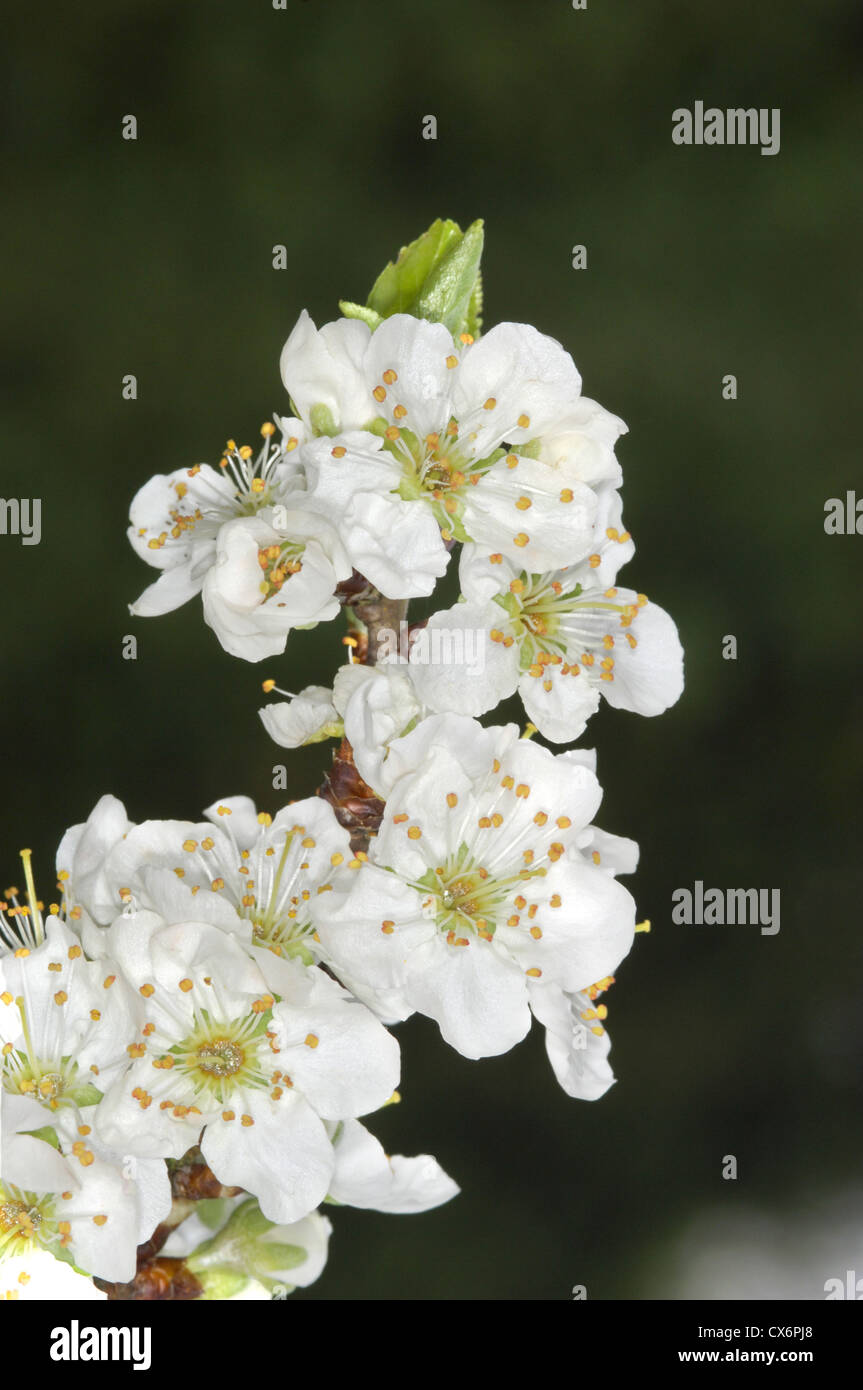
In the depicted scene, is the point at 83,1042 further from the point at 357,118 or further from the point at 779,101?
the point at 779,101

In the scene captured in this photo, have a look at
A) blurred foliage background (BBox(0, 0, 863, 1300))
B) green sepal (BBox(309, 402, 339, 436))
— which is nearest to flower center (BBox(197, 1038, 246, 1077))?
green sepal (BBox(309, 402, 339, 436))

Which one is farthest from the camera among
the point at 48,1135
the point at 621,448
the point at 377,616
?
the point at 621,448

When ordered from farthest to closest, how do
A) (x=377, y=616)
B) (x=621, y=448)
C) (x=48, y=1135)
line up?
(x=621, y=448) → (x=377, y=616) → (x=48, y=1135)

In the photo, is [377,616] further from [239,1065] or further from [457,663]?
[239,1065]

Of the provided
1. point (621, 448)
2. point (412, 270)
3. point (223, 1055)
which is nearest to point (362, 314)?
point (412, 270)

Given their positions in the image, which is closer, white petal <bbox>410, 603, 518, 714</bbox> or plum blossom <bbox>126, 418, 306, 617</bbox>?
white petal <bbox>410, 603, 518, 714</bbox>

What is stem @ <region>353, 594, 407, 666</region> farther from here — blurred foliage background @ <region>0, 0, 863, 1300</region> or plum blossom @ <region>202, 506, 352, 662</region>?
blurred foliage background @ <region>0, 0, 863, 1300</region>

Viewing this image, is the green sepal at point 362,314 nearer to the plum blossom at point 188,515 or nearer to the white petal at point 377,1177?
the plum blossom at point 188,515

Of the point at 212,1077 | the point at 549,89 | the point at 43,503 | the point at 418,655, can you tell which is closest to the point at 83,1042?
the point at 212,1077
